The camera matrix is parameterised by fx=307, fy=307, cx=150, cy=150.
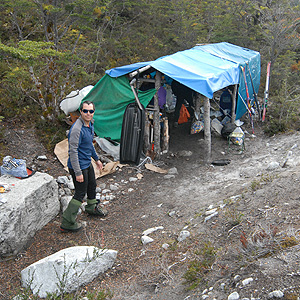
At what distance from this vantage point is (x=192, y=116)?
388 inches

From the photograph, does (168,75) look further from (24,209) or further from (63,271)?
(63,271)

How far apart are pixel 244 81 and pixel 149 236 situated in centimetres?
661

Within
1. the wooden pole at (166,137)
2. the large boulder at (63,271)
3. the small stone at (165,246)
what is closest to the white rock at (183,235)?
the small stone at (165,246)

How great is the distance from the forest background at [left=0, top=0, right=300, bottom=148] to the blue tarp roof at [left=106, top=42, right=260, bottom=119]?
1.35 m

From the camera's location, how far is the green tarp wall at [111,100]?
716 centimetres

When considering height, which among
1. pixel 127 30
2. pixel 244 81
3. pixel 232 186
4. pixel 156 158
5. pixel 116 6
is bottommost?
pixel 156 158

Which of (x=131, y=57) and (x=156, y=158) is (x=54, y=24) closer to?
(x=156, y=158)

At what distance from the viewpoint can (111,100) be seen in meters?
7.50

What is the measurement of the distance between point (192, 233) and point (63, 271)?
1.60 meters

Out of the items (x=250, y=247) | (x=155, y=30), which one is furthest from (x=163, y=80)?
(x=155, y=30)

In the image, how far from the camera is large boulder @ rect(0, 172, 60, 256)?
12.1 feet

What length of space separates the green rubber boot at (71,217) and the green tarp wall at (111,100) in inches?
140

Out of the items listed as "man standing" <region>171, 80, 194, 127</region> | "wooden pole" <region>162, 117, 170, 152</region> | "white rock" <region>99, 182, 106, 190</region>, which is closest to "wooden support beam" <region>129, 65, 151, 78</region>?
"wooden pole" <region>162, 117, 170, 152</region>

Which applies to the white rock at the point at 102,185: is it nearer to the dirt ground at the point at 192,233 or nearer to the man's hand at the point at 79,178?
the dirt ground at the point at 192,233
